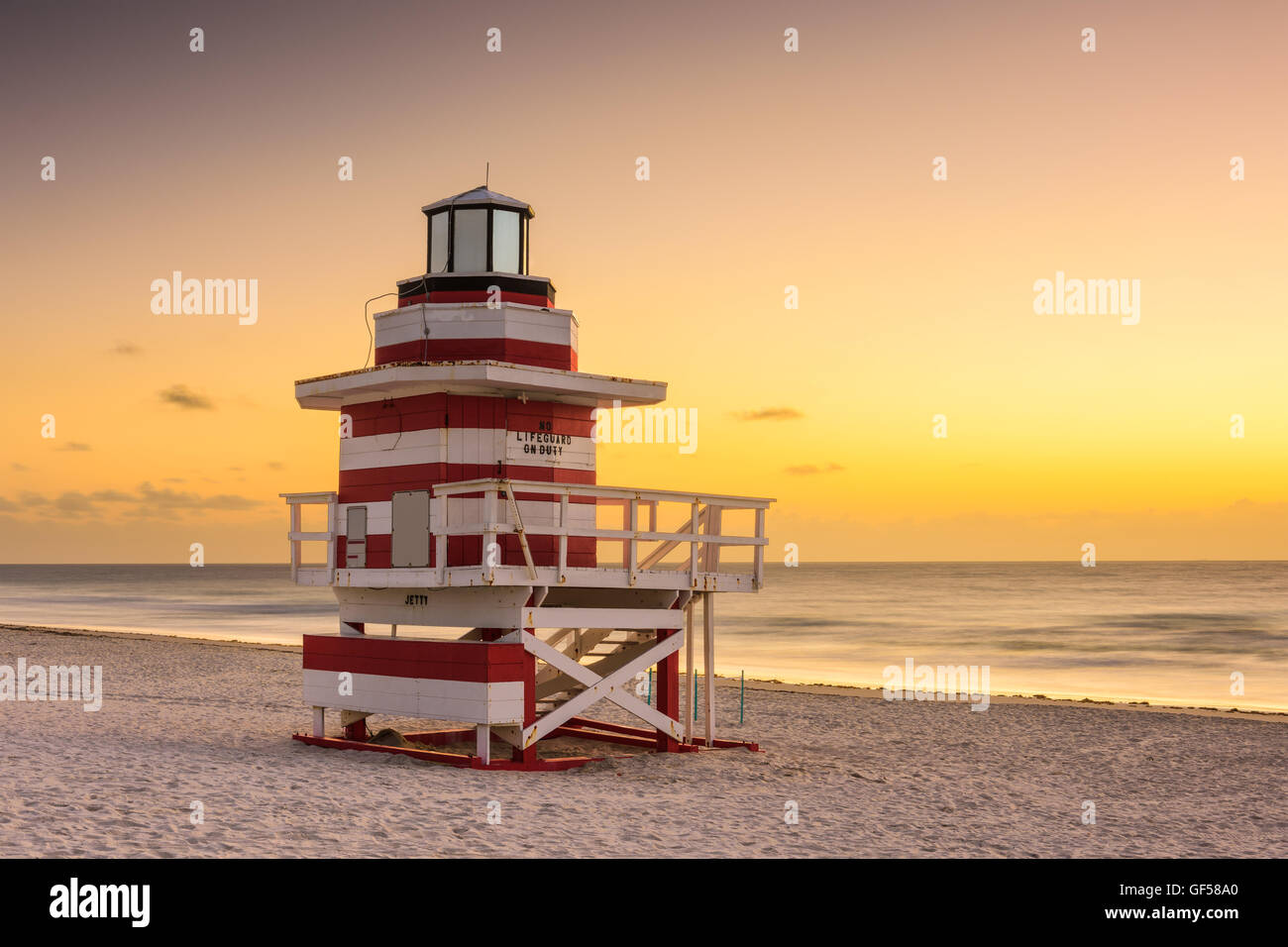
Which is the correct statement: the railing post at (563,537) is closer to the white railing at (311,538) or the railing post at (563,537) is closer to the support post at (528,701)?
the support post at (528,701)

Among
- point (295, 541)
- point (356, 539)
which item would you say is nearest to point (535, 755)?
point (356, 539)

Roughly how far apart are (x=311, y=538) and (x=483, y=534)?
2375mm

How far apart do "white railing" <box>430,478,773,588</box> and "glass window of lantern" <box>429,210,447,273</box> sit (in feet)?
8.69

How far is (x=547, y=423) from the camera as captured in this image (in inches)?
496

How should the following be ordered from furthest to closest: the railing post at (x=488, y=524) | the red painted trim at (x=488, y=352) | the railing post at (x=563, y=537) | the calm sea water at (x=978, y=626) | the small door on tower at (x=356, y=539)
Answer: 1. the calm sea water at (x=978, y=626)
2. the small door on tower at (x=356, y=539)
3. the red painted trim at (x=488, y=352)
4. the railing post at (x=563, y=537)
5. the railing post at (x=488, y=524)

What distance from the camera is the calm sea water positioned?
3152 cm

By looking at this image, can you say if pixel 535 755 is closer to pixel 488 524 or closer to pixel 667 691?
pixel 667 691

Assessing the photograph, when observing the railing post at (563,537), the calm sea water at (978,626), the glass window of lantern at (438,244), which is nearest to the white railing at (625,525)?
the railing post at (563,537)

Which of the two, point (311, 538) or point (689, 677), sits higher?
point (311, 538)

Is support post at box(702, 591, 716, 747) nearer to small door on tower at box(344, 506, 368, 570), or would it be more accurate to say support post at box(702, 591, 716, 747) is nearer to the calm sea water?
small door on tower at box(344, 506, 368, 570)

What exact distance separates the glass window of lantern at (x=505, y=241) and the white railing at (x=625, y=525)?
8.31ft

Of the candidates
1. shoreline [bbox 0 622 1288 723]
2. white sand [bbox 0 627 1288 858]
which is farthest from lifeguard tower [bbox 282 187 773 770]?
shoreline [bbox 0 622 1288 723]

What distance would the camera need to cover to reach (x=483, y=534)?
11.6 m

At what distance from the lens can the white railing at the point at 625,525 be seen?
11.1 m
